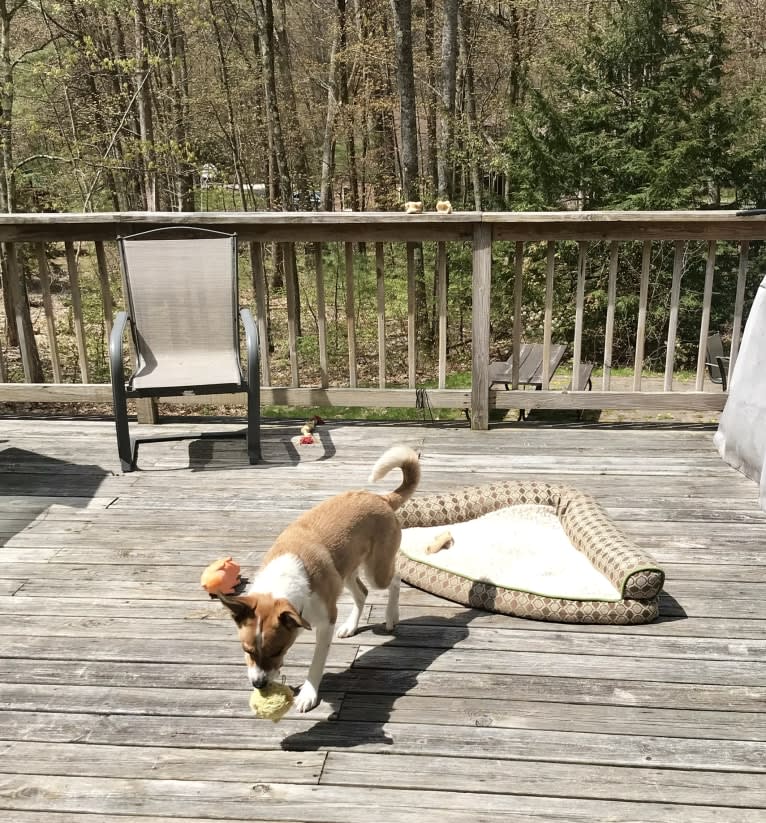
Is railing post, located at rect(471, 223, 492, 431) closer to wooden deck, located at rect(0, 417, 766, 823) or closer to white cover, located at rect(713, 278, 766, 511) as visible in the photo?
wooden deck, located at rect(0, 417, 766, 823)

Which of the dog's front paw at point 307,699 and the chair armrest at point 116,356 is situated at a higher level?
the chair armrest at point 116,356

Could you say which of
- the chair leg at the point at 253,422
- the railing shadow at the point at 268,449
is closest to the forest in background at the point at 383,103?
the railing shadow at the point at 268,449

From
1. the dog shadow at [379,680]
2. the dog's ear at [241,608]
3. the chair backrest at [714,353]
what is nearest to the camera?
the dog's ear at [241,608]

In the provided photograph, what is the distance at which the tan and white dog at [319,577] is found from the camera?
1.65 metres

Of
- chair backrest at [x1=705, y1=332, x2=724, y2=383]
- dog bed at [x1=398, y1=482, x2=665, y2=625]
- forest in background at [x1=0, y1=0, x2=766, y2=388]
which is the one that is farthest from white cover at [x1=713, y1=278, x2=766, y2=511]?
forest in background at [x1=0, y1=0, x2=766, y2=388]

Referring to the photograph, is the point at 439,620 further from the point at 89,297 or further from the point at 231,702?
the point at 89,297

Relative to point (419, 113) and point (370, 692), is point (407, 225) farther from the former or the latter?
point (419, 113)

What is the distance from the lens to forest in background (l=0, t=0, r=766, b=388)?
753cm

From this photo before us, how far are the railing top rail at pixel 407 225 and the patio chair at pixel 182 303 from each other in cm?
15

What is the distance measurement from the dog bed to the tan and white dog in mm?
334

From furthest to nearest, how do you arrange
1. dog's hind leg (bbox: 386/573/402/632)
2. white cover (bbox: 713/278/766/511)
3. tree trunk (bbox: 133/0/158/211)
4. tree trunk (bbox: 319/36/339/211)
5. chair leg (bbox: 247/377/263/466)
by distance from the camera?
1. tree trunk (bbox: 319/36/339/211)
2. tree trunk (bbox: 133/0/158/211)
3. chair leg (bbox: 247/377/263/466)
4. white cover (bbox: 713/278/766/511)
5. dog's hind leg (bbox: 386/573/402/632)

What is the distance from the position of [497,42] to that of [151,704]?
11891mm

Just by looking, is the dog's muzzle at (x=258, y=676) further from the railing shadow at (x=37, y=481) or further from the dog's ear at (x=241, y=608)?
the railing shadow at (x=37, y=481)

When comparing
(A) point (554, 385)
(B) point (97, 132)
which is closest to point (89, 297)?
(B) point (97, 132)
